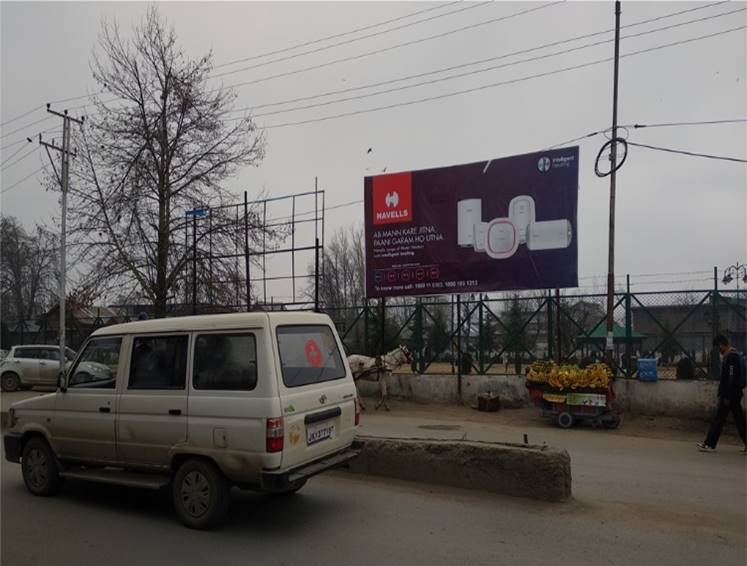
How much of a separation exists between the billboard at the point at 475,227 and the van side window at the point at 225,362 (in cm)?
960

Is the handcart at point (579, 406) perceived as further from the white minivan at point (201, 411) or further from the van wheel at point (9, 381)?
the van wheel at point (9, 381)

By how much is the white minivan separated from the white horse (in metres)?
8.30

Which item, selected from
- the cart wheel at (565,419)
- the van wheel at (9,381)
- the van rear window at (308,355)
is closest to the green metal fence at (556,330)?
the cart wheel at (565,419)

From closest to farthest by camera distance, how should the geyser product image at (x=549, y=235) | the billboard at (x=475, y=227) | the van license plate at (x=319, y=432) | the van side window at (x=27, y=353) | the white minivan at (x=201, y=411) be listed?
the white minivan at (x=201, y=411) → the van license plate at (x=319, y=432) → the geyser product image at (x=549, y=235) → the billboard at (x=475, y=227) → the van side window at (x=27, y=353)

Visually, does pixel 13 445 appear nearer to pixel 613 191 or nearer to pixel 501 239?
pixel 501 239

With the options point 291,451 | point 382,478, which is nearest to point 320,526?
point 291,451

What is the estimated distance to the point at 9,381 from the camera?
66.7ft

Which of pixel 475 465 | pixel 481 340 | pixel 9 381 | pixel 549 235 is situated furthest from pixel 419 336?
pixel 9 381

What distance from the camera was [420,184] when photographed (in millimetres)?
15094

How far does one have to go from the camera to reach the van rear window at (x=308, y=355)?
213 inches

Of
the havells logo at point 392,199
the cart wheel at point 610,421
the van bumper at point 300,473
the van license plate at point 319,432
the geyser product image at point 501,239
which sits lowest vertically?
the cart wheel at point 610,421

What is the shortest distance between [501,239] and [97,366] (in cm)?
1014

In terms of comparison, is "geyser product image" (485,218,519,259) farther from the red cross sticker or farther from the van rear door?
the red cross sticker

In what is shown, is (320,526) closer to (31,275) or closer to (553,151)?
(553,151)
